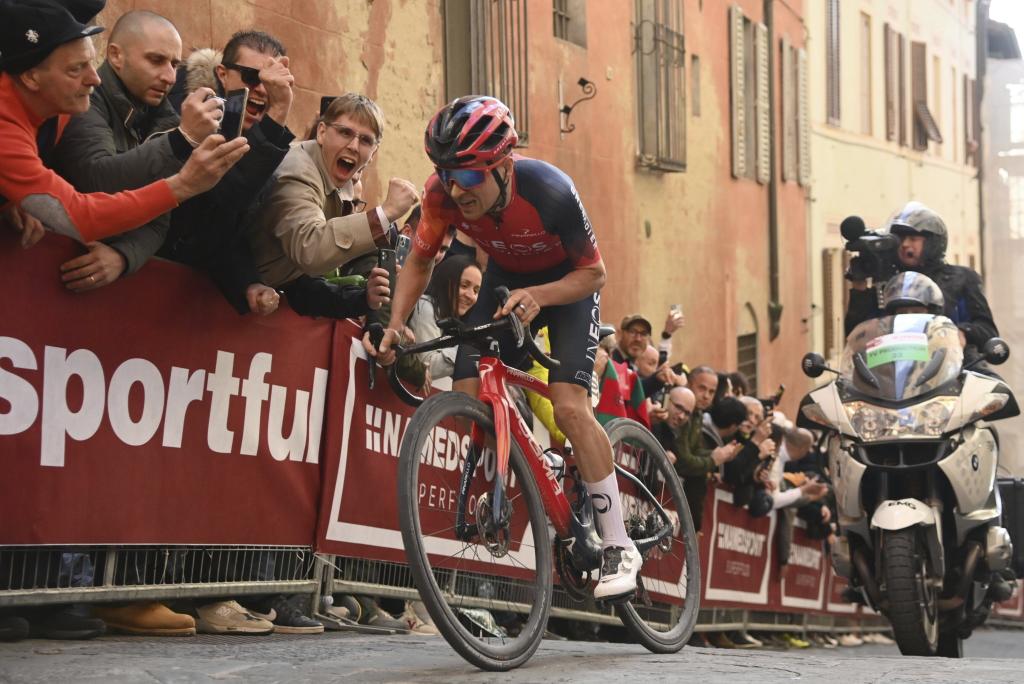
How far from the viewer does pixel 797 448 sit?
49.8 ft

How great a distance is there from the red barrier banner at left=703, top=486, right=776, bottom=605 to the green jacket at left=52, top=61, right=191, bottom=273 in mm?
6829

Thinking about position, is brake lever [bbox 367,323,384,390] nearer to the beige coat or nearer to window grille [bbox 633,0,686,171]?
the beige coat

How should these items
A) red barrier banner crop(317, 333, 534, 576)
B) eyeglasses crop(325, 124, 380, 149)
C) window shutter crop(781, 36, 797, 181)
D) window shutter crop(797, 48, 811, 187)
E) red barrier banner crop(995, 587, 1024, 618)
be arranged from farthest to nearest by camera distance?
window shutter crop(797, 48, 811, 187), window shutter crop(781, 36, 797, 181), red barrier banner crop(995, 587, 1024, 618), red barrier banner crop(317, 333, 534, 576), eyeglasses crop(325, 124, 380, 149)

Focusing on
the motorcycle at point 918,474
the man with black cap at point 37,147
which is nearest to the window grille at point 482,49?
the motorcycle at point 918,474

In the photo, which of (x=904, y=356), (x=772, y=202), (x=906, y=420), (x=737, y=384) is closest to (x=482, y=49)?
(x=737, y=384)

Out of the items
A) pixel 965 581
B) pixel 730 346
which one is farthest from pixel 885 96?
pixel 965 581

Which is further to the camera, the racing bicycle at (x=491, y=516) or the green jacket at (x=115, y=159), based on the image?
the green jacket at (x=115, y=159)

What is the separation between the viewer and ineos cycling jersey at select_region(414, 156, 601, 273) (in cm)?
636

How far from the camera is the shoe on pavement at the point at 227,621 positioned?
6.90m

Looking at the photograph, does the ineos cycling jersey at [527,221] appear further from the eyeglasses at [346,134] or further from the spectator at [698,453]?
the spectator at [698,453]

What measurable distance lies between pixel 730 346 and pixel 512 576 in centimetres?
1845

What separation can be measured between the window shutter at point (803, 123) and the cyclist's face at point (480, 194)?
22433mm

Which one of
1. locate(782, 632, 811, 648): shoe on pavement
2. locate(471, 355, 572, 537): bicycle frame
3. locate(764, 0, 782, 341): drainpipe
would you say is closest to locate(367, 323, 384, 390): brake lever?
locate(471, 355, 572, 537): bicycle frame

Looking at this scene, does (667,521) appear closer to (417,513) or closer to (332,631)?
(332,631)
